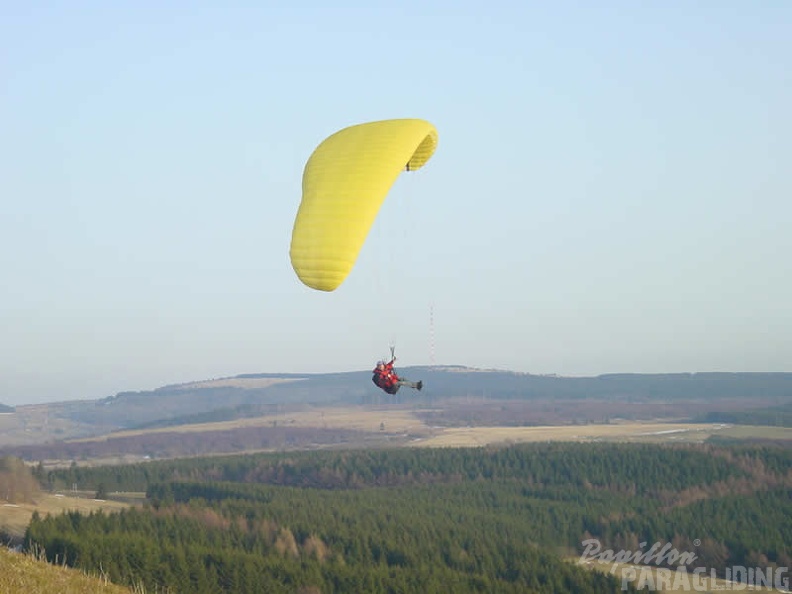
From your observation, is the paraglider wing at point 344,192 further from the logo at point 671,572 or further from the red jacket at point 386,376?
the logo at point 671,572

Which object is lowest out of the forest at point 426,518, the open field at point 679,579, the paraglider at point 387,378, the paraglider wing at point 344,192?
the open field at point 679,579

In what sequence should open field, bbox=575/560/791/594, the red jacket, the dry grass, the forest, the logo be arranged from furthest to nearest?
the logo, open field, bbox=575/560/791/594, the forest, the red jacket, the dry grass

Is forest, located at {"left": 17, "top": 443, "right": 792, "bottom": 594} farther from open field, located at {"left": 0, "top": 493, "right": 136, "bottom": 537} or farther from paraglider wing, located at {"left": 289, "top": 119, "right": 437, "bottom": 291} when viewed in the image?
paraglider wing, located at {"left": 289, "top": 119, "right": 437, "bottom": 291}

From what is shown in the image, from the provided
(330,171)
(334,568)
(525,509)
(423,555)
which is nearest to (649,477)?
(525,509)

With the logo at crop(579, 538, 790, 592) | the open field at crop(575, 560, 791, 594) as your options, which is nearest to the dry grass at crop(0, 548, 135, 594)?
the logo at crop(579, 538, 790, 592)

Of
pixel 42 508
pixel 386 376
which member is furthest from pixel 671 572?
pixel 386 376

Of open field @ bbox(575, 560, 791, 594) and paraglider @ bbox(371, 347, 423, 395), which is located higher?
paraglider @ bbox(371, 347, 423, 395)

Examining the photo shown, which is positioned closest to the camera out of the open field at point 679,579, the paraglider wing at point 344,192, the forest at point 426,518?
the paraglider wing at point 344,192

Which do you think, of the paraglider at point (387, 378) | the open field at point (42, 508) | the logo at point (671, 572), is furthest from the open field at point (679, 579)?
the paraglider at point (387, 378)
